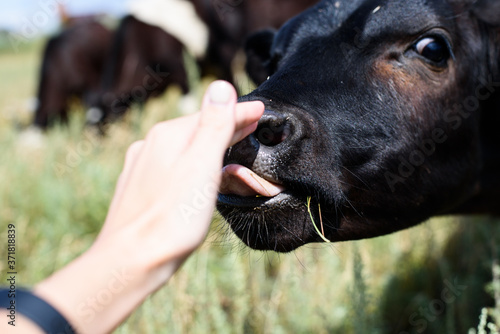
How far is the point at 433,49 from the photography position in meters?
2.16

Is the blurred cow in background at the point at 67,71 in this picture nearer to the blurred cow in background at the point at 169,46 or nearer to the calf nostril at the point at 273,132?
the blurred cow in background at the point at 169,46

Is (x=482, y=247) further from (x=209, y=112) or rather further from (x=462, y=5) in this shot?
(x=209, y=112)

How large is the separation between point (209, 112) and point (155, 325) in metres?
1.86

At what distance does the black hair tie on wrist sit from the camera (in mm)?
783

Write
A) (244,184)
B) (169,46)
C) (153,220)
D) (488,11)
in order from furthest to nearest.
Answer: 1. (169,46)
2. (488,11)
3. (244,184)
4. (153,220)

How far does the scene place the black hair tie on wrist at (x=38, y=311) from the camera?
0.78 m

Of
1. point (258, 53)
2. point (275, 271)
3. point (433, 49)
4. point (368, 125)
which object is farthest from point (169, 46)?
point (368, 125)

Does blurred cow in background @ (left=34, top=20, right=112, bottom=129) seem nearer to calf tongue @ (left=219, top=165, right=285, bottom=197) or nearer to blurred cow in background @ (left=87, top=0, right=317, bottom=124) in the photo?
blurred cow in background @ (left=87, top=0, right=317, bottom=124)

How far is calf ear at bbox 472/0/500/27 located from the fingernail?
74.3 inches

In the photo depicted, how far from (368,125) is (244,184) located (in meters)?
0.67

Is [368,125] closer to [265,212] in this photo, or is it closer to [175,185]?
[265,212]

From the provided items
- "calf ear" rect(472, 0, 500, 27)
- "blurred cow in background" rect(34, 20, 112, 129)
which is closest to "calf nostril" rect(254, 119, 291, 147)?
"calf ear" rect(472, 0, 500, 27)

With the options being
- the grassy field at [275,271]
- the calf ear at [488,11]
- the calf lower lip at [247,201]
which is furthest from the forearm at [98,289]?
the calf ear at [488,11]

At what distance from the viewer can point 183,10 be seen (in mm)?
8039
